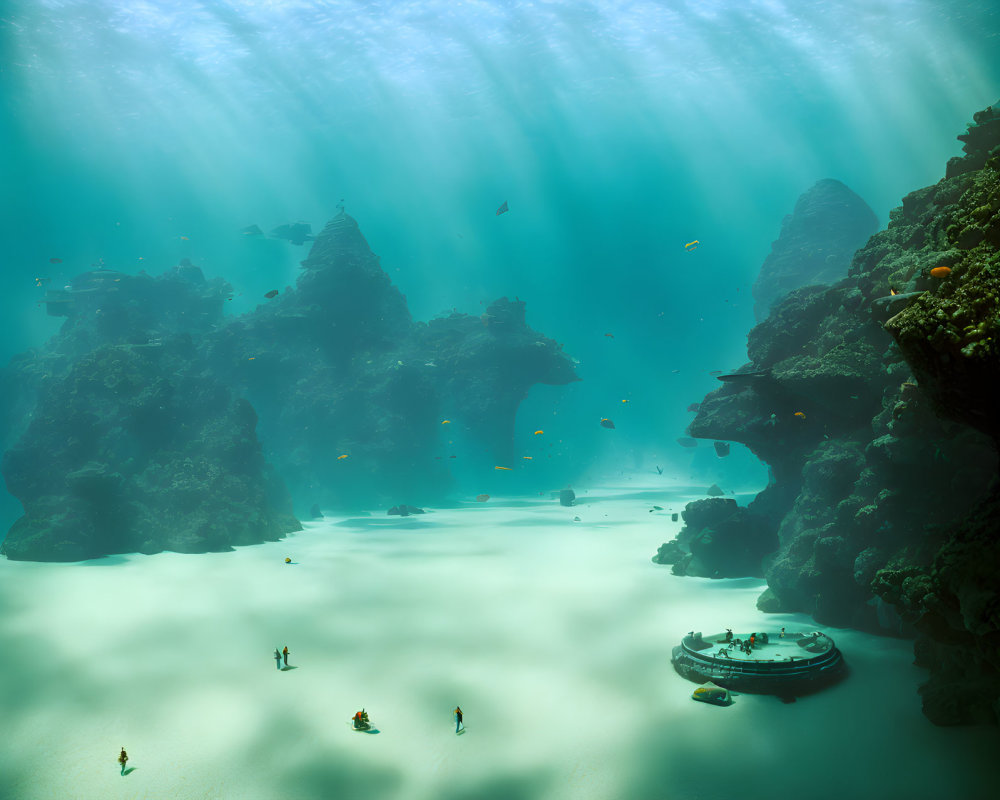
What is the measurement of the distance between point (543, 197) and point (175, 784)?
247 feet

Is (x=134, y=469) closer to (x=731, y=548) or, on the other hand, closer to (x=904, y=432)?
(x=731, y=548)

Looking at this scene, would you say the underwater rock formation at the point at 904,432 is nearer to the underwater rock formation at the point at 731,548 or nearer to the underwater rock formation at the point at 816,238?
the underwater rock formation at the point at 731,548

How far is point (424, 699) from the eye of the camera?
7762 mm

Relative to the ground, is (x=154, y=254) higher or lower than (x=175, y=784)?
lower

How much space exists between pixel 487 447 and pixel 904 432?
30.7m

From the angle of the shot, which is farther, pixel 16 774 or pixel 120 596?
pixel 120 596

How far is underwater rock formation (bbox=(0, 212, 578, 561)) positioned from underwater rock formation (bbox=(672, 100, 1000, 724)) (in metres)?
18.2

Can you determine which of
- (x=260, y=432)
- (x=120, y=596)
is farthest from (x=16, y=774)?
(x=260, y=432)

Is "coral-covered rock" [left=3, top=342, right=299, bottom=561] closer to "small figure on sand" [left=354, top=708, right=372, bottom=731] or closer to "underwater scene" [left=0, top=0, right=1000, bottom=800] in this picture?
"underwater scene" [left=0, top=0, right=1000, bottom=800]

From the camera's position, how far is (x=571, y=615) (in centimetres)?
1092

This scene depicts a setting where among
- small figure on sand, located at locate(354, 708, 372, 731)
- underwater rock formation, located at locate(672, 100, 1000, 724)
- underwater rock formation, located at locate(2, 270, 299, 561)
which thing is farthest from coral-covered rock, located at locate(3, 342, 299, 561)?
underwater rock formation, located at locate(672, 100, 1000, 724)

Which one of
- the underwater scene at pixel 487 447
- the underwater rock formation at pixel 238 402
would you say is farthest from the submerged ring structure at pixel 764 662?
the underwater rock formation at pixel 238 402

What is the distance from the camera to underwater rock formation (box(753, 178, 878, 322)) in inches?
1151

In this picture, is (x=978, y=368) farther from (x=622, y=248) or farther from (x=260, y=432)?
(x=622, y=248)
